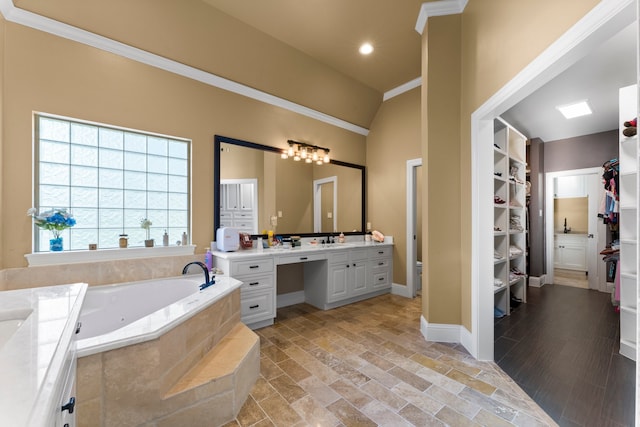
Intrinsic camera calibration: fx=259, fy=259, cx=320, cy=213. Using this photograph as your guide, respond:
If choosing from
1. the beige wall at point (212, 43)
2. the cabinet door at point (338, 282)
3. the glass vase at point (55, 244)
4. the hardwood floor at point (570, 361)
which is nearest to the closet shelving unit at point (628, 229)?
the hardwood floor at point (570, 361)

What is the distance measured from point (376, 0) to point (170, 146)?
2.58 metres

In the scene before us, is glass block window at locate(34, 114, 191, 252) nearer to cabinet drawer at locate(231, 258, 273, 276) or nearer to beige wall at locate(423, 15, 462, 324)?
cabinet drawer at locate(231, 258, 273, 276)

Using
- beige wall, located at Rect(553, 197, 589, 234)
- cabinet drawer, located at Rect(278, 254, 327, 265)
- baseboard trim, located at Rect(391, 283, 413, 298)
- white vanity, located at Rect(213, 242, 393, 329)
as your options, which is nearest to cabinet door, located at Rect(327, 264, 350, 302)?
white vanity, located at Rect(213, 242, 393, 329)

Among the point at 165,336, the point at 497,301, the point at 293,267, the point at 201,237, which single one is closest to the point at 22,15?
the point at 201,237

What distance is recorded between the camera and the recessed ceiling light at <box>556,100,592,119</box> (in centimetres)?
350

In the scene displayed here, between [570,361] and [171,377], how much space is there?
10.3 feet

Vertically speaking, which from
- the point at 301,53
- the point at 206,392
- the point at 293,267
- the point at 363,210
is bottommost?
the point at 206,392

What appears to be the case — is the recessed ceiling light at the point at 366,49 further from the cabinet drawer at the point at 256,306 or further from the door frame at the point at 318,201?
the cabinet drawer at the point at 256,306

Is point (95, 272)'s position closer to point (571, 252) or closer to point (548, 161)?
point (548, 161)

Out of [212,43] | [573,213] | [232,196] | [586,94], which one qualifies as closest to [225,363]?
[232,196]

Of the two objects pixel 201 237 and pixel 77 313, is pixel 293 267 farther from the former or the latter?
pixel 77 313

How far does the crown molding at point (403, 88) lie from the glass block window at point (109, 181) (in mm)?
3202

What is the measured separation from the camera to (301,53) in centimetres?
331

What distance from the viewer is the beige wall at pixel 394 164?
400 cm
